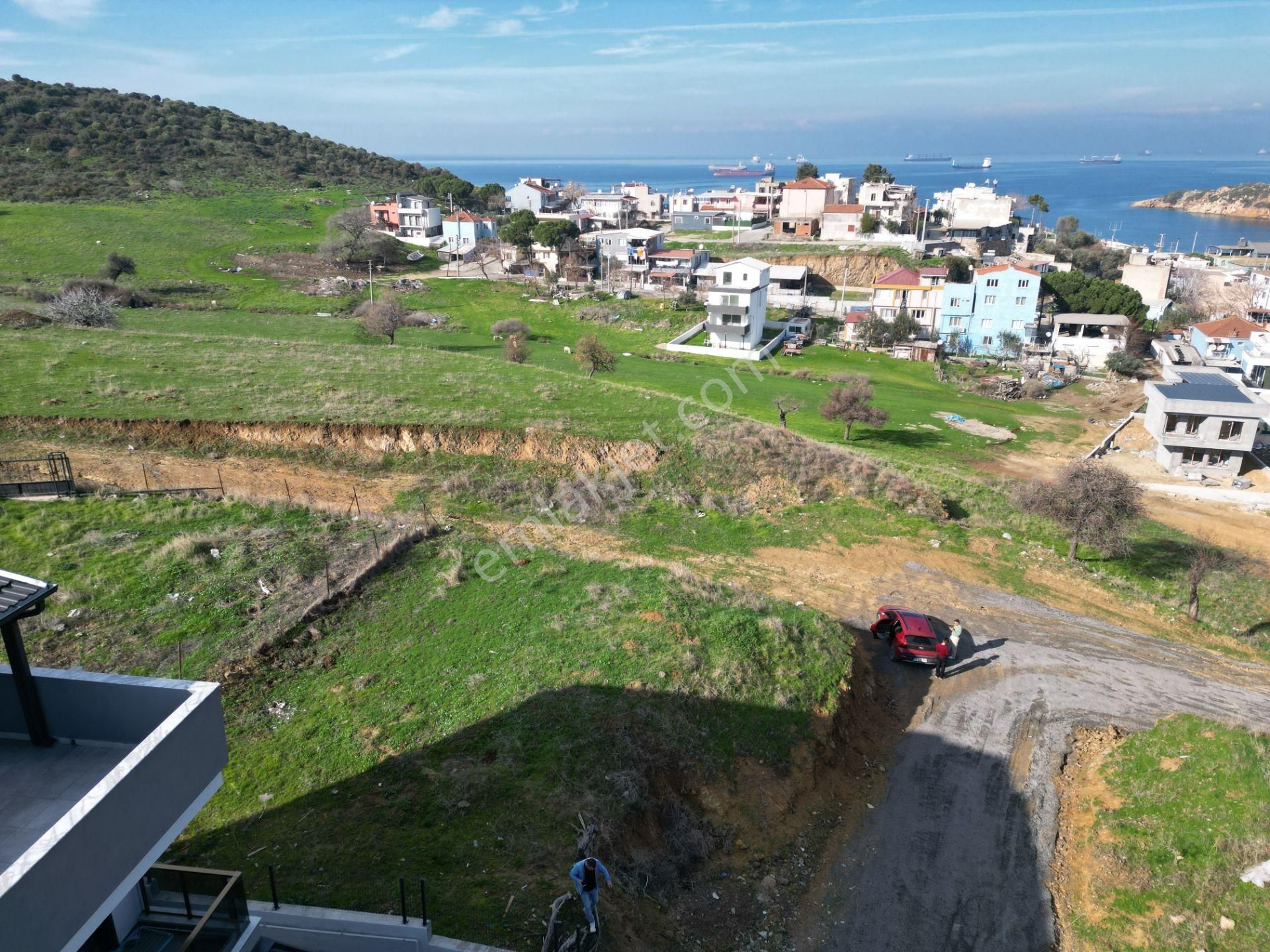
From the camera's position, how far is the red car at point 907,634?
65.8 feet

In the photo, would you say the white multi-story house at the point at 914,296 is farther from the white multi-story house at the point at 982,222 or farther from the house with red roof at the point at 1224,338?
the white multi-story house at the point at 982,222

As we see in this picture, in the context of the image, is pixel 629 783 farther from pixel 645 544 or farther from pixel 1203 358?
pixel 1203 358

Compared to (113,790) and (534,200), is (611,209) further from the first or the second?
(113,790)

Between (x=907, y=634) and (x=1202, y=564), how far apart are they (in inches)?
423

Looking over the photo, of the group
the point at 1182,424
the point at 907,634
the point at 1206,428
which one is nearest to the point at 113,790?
the point at 907,634

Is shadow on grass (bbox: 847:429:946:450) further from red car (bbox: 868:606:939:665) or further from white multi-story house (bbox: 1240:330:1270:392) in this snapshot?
white multi-story house (bbox: 1240:330:1270:392)

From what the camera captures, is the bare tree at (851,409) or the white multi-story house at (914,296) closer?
the bare tree at (851,409)

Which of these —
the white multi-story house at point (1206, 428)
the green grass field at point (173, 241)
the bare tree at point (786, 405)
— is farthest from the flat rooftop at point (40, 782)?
the green grass field at point (173, 241)

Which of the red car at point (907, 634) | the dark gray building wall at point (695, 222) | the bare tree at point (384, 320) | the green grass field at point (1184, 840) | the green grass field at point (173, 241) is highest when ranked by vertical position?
the dark gray building wall at point (695, 222)

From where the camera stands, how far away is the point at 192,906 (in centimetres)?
823

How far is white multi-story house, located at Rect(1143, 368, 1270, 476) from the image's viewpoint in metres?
38.7

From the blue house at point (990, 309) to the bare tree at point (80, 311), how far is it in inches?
2585

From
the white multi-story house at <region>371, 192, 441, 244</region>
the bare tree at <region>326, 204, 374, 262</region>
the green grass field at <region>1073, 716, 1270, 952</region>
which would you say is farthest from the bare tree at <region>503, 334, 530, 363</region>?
the white multi-story house at <region>371, 192, 441, 244</region>

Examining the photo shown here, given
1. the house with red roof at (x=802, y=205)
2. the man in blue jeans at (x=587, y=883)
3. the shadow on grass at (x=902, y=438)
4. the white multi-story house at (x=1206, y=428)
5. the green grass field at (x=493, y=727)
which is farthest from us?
the house with red roof at (x=802, y=205)
